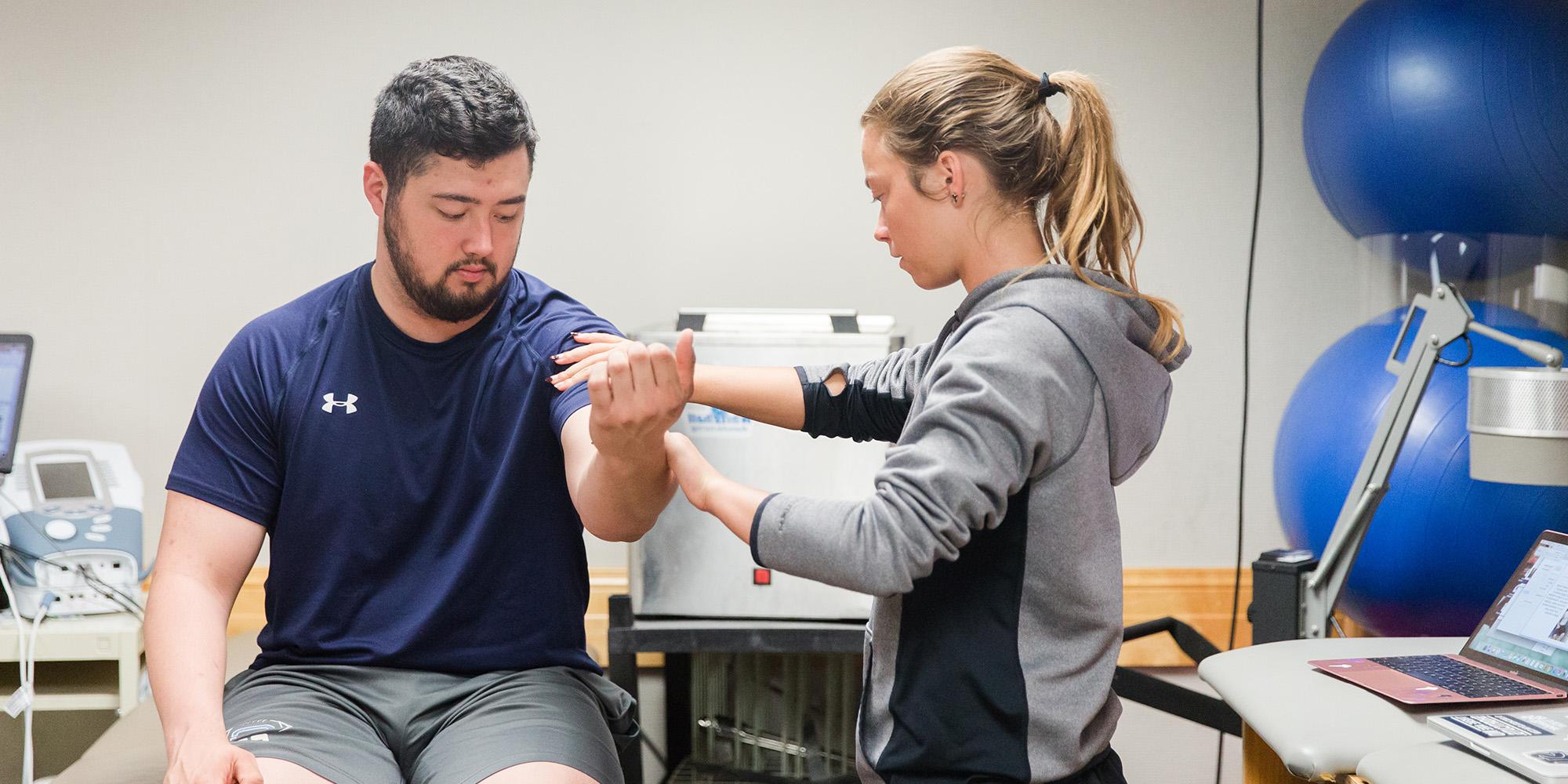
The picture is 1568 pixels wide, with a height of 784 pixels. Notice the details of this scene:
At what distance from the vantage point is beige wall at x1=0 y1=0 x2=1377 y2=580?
2.64 meters

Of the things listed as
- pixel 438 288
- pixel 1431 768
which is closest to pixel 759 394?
pixel 438 288

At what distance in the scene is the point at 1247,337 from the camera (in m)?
2.81

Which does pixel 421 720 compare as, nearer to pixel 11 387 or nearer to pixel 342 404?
pixel 342 404

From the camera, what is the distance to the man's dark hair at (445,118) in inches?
54.5

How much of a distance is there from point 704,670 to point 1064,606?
1496 mm

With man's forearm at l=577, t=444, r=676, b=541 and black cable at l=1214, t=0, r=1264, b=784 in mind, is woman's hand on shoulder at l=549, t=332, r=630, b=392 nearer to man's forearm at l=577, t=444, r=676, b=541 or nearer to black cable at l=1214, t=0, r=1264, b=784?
man's forearm at l=577, t=444, r=676, b=541

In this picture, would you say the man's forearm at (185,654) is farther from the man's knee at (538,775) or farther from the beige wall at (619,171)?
the beige wall at (619,171)

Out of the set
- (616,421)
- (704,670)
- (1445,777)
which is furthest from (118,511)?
(1445,777)

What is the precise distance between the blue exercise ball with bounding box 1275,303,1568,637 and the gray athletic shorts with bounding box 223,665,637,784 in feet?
4.94

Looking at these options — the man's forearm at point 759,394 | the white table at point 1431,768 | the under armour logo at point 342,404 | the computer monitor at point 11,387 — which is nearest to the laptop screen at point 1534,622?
the white table at point 1431,768

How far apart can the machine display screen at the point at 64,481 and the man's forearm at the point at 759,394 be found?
4.97ft

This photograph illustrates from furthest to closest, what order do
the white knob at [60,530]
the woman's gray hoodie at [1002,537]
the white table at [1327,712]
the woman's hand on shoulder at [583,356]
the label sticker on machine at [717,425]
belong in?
the white knob at [60,530] < the label sticker on machine at [717,425] < the woman's hand on shoulder at [583,356] < the white table at [1327,712] < the woman's gray hoodie at [1002,537]

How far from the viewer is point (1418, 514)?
2.16 metres

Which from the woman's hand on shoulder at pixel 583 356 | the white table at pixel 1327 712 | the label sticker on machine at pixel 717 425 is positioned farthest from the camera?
the label sticker on machine at pixel 717 425
